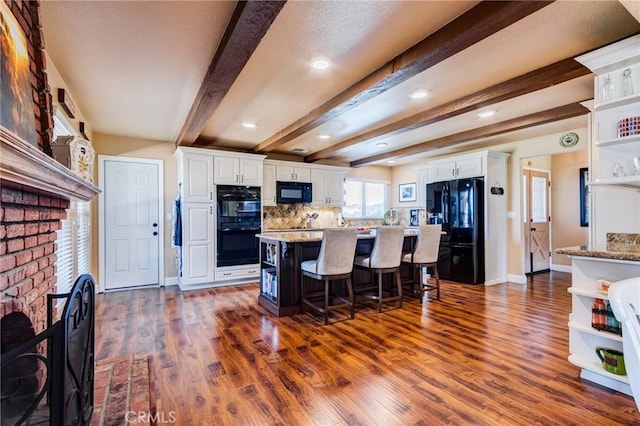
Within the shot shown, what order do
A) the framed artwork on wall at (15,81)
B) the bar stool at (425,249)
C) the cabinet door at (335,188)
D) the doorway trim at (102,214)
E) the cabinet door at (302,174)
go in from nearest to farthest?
1. the framed artwork on wall at (15,81)
2. the bar stool at (425,249)
3. the doorway trim at (102,214)
4. the cabinet door at (302,174)
5. the cabinet door at (335,188)

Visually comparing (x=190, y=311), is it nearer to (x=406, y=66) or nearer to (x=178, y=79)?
(x=178, y=79)

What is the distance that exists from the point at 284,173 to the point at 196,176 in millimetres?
1633

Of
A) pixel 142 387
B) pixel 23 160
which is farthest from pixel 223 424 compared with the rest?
pixel 23 160

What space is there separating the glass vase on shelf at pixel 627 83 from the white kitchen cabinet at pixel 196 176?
15.5 ft

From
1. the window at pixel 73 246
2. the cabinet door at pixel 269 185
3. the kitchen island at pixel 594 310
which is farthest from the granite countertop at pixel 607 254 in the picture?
the cabinet door at pixel 269 185

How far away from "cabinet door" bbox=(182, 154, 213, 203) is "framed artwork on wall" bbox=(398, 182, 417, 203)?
427 cm

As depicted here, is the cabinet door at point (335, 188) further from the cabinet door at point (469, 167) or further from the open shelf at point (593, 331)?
the open shelf at point (593, 331)

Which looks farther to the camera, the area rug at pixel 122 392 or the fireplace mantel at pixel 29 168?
the area rug at pixel 122 392

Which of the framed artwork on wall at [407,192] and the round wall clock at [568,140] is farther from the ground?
the round wall clock at [568,140]

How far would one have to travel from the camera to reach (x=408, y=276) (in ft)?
14.7

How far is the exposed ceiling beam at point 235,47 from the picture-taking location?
5.50 ft

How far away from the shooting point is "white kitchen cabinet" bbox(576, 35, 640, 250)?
6.80 feet

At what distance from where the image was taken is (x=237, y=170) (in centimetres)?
521

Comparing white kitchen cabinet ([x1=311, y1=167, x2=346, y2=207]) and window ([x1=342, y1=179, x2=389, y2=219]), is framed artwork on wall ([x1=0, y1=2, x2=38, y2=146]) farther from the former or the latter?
window ([x1=342, y1=179, x2=389, y2=219])
